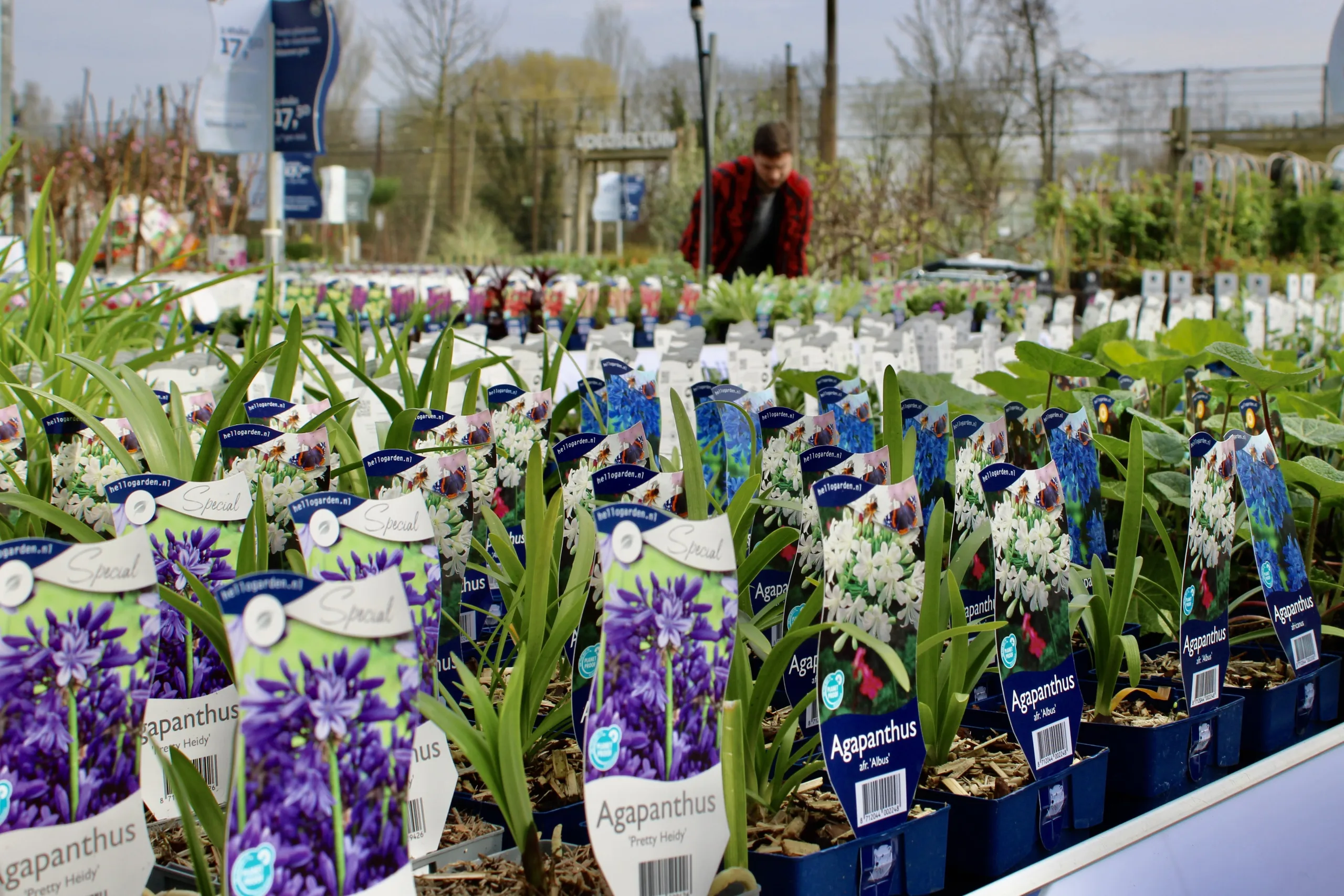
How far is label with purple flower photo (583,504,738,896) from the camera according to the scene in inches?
30.6

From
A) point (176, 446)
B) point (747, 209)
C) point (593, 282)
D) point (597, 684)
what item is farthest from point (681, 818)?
point (747, 209)

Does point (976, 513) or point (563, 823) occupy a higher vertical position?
point (976, 513)

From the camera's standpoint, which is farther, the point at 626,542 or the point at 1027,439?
the point at 1027,439

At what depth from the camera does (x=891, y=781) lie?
0.92 m

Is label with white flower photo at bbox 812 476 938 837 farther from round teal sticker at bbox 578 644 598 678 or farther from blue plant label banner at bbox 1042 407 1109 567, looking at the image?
blue plant label banner at bbox 1042 407 1109 567

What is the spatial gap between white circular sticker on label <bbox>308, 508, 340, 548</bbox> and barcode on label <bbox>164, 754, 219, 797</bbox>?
235 millimetres

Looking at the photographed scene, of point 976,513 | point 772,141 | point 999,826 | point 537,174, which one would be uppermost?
point 537,174

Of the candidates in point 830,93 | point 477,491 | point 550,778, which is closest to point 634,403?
point 477,491

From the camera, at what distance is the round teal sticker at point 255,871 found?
648 mm

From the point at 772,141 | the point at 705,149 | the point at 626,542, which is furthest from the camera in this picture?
the point at 705,149

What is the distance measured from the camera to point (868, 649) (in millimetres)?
906

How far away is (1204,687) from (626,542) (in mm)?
740

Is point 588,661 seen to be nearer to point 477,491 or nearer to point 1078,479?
point 477,491

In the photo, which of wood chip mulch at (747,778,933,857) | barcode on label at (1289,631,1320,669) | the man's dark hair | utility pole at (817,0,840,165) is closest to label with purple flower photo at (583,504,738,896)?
wood chip mulch at (747,778,933,857)
